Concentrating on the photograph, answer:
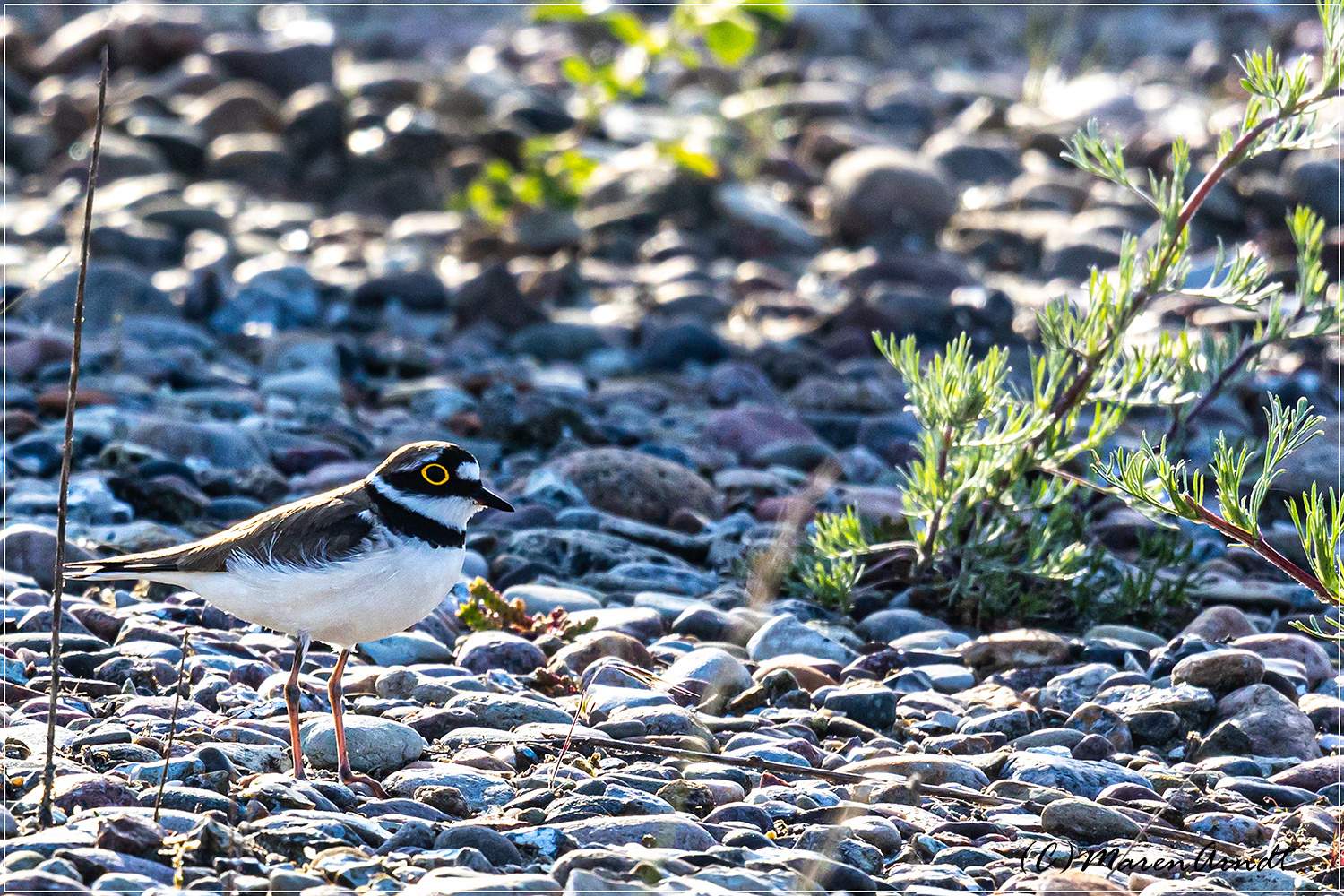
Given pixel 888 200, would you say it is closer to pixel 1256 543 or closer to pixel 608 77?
pixel 608 77

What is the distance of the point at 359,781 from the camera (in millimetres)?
4402

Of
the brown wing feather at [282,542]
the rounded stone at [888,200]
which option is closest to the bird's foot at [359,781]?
the brown wing feather at [282,542]

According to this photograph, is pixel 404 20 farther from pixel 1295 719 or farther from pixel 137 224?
pixel 1295 719

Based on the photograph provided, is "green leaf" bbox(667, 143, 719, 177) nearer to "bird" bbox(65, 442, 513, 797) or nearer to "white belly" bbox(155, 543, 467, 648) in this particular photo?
"bird" bbox(65, 442, 513, 797)

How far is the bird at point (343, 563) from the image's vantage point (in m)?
4.57

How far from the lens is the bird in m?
4.57

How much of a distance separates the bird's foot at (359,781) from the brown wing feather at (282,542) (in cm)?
69

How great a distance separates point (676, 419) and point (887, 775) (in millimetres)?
4931

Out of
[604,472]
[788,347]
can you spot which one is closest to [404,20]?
[788,347]

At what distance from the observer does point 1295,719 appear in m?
5.18

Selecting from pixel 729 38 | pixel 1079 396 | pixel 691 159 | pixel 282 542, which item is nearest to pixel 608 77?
pixel 691 159

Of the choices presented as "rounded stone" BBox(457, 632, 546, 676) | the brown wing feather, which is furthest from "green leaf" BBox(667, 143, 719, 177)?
the brown wing feather

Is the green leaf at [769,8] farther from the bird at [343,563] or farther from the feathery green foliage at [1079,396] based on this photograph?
the bird at [343,563]

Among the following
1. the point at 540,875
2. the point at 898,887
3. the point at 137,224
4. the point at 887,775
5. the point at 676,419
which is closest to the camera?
the point at 540,875
